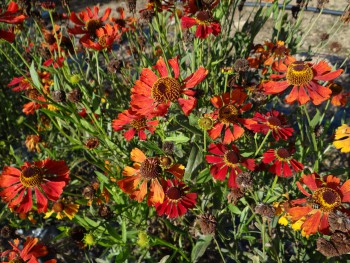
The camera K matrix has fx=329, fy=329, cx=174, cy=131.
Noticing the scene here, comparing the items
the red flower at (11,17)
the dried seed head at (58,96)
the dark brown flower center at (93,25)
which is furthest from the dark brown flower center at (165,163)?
the dark brown flower center at (93,25)

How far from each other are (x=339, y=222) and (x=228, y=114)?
0.47 metres

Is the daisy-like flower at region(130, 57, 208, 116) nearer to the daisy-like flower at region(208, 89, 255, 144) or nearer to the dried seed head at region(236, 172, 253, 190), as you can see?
the daisy-like flower at region(208, 89, 255, 144)

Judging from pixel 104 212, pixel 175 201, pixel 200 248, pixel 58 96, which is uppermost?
pixel 58 96

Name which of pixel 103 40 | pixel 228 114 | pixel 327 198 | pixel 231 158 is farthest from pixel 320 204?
pixel 103 40

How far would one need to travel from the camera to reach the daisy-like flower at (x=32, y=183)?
115cm

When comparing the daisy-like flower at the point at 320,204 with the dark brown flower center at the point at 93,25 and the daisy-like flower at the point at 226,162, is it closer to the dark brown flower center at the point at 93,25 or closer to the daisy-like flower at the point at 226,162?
the daisy-like flower at the point at 226,162

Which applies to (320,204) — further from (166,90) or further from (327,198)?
(166,90)

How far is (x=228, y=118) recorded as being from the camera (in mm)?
1126

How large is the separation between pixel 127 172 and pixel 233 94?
1.53 feet

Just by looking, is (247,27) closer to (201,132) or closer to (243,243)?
(201,132)

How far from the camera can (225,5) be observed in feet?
5.69

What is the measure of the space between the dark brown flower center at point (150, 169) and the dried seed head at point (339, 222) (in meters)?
0.52

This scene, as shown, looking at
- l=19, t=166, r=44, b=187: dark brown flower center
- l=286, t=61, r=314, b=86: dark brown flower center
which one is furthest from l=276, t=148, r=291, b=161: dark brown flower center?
l=19, t=166, r=44, b=187: dark brown flower center

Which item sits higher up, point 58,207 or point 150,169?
point 150,169
